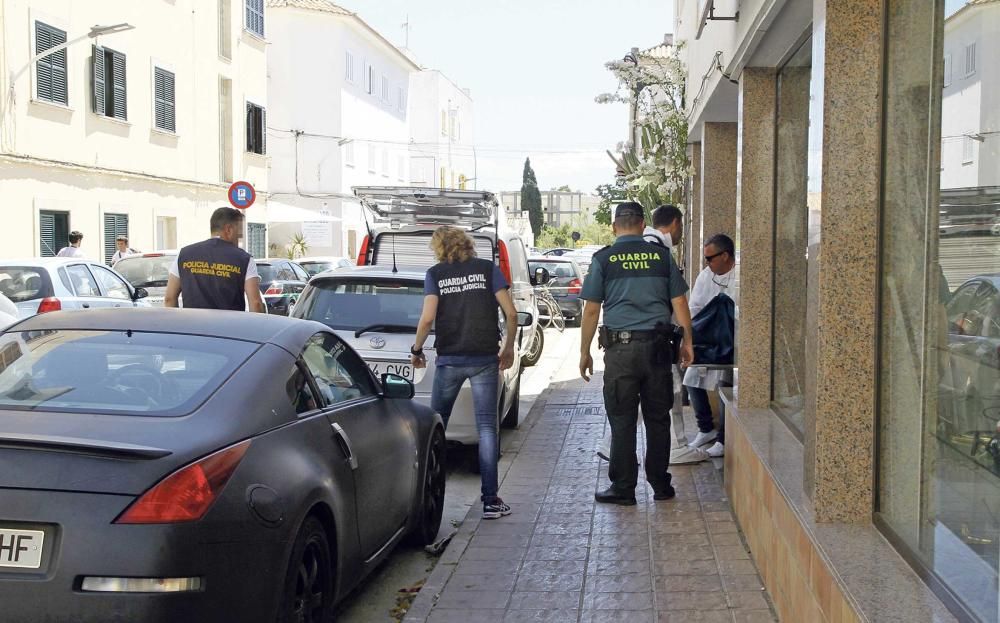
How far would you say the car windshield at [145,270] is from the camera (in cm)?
1736

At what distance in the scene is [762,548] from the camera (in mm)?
5984

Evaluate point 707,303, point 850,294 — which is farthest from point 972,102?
point 707,303

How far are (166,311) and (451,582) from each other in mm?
1984

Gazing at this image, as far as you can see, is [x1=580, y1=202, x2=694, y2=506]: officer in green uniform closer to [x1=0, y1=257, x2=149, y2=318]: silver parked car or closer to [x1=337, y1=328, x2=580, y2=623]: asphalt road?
[x1=337, y1=328, x2=580, y2=623]: asphalt road

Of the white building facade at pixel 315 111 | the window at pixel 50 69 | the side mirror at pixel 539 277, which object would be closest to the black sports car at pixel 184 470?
the side mirror at pixel 539 277

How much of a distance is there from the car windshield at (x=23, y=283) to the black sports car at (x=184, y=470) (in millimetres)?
7486

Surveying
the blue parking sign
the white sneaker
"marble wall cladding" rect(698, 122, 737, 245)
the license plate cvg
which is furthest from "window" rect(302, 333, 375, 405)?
the blue parking sign

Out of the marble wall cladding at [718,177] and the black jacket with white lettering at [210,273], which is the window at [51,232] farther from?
the black jacket with white lettering at [210,273]

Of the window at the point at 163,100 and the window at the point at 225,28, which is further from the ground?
the window at the point at 225,28

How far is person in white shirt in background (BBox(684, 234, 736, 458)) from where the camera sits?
9.15m

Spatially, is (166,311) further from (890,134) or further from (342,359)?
(890,134)

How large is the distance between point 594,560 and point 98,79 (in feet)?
70.2

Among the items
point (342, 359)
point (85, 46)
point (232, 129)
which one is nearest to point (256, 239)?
point (232, 129)

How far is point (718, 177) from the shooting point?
1241cm
